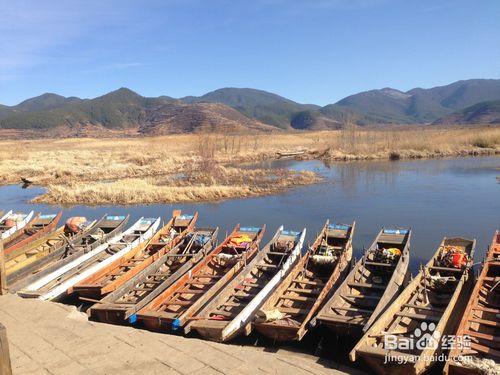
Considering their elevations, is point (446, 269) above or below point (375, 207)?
above

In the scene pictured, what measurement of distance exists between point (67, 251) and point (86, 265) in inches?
49.5

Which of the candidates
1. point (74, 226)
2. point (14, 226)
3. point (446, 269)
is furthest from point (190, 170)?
point (446, 269)

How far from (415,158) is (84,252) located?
4032cm

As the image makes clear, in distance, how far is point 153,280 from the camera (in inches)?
494

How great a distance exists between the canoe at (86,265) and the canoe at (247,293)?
431 cm

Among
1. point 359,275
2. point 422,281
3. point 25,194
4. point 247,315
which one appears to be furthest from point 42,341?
point 25,194

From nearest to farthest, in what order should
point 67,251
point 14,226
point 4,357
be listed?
point 4,357 → point 67,251 → point 14,226

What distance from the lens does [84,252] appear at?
14.2 m

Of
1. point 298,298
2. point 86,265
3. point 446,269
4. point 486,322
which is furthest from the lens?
point 86,265

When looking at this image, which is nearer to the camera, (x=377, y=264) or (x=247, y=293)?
(x=247, y=293)

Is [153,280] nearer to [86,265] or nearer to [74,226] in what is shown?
[86,265]

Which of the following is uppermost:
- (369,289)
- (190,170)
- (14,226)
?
(190,170)

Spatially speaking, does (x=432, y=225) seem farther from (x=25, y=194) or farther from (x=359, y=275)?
(x=25, y=194)

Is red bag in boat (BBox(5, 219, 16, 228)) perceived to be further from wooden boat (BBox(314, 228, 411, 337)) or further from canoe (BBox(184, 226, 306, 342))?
wooden boat (BBox(314, 228, 411, 337))
